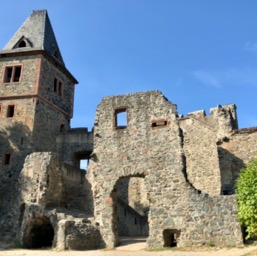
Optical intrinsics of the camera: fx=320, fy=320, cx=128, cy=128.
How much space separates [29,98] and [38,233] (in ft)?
35.8

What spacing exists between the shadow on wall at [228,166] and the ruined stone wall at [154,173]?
17.2 ft

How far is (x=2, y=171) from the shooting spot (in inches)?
841

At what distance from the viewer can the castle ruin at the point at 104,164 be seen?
1291cm

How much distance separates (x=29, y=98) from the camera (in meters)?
22.9

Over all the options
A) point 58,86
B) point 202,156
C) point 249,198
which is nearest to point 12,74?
point 58,86

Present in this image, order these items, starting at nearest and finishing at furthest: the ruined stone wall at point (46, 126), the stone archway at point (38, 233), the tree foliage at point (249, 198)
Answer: the tree foliage at point (249, 198)
the stone archway at point (38, 233)
the ruined stone wall at point (46, 126)

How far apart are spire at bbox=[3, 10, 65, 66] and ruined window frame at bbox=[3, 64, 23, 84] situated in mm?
1469

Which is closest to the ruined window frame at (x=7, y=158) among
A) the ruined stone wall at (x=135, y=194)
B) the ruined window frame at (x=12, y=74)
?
the ruined window frame at (x=12, y=74)

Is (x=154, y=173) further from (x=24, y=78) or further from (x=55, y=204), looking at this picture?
(x=24, y=78)

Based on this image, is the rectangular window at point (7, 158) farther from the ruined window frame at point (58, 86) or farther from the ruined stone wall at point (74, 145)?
the ruined window frame at point (58, 86)

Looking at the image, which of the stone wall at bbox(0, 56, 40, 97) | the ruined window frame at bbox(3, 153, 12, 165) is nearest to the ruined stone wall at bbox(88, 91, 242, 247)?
the ruined window frame at bbox(3, 153, 12, 165)

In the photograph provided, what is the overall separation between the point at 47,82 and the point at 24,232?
42.8ft

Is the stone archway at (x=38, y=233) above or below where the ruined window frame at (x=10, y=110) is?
below

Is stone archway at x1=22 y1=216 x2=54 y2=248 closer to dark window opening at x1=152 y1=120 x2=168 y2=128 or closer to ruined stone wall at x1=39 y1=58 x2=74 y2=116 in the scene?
dark window opening at x1=152 y1=120 x2=168 y2=128
